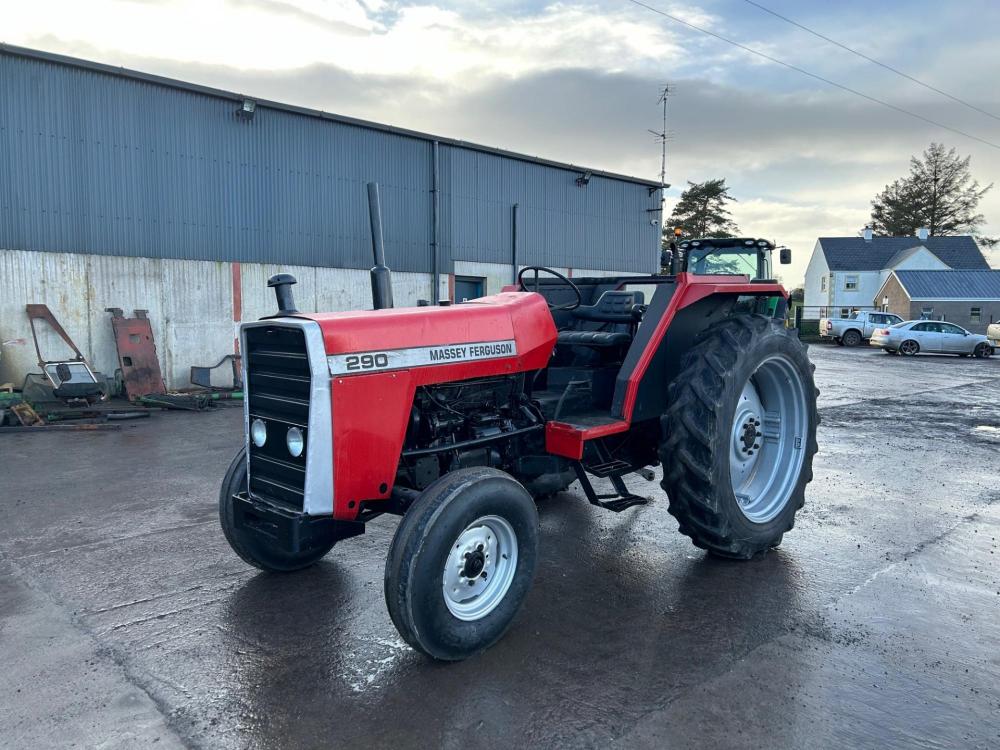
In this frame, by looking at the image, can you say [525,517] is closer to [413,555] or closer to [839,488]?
[413,555]

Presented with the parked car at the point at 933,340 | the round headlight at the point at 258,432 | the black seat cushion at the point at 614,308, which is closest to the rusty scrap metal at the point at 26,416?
the round headlight at the point at 258,432

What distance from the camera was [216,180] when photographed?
13.1 m

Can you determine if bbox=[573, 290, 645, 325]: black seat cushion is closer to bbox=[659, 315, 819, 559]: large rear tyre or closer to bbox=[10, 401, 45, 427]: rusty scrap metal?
bbox=[659, 315, 819, 559]: large rear tyre

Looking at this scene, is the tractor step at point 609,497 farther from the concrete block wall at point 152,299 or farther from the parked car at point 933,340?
the parked car at point 933,340

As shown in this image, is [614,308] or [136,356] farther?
Result: [136,356]

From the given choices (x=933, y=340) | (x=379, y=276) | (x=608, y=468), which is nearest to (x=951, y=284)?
(x=933, y=340)

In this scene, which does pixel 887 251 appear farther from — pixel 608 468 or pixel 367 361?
pixel 367 361

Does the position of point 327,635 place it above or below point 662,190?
below

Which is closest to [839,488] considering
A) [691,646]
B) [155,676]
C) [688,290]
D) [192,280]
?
[688,290]

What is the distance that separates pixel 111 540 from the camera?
4.61 m

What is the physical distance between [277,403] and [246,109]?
469 inches

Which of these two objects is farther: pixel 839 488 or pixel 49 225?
pixel 49 225

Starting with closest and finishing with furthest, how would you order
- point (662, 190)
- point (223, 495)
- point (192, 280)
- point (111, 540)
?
point (223, 495) < point (111, 540) < point (192, 280) < point (662, 190)

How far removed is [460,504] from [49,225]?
1149cm
